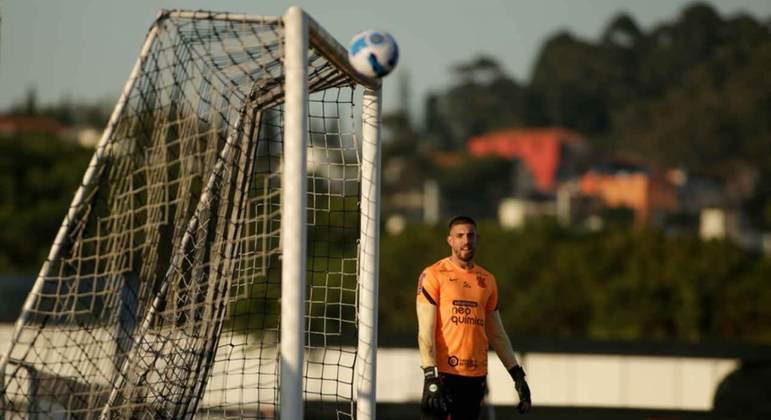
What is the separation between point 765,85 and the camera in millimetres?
118062

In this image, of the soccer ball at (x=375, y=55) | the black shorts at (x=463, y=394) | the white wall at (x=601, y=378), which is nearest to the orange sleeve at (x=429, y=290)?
the black shorts at (x=463, y=394)

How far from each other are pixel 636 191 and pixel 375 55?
12005cm

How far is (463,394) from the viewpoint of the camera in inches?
266

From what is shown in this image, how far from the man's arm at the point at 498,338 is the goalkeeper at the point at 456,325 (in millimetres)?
184

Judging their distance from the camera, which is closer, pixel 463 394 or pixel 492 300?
pixel 463 394

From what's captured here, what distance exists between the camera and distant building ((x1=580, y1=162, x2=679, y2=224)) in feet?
401

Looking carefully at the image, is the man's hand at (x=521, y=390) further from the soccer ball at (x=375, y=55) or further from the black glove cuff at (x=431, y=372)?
the soccer ball at (x=375, y=55)

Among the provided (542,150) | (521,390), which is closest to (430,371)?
(521,390)

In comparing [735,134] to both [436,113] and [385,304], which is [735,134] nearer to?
[436,113]

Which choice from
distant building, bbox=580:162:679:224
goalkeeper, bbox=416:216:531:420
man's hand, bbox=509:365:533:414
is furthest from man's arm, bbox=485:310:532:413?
distant building, bbox=580:162:679:224

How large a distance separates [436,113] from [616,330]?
11147 cm

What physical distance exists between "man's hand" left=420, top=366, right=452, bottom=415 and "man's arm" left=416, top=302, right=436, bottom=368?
0.05 m

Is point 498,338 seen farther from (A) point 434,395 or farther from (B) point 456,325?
(A) point 434,395

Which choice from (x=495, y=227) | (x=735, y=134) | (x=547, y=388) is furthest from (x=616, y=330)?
(x=735, y=134)
